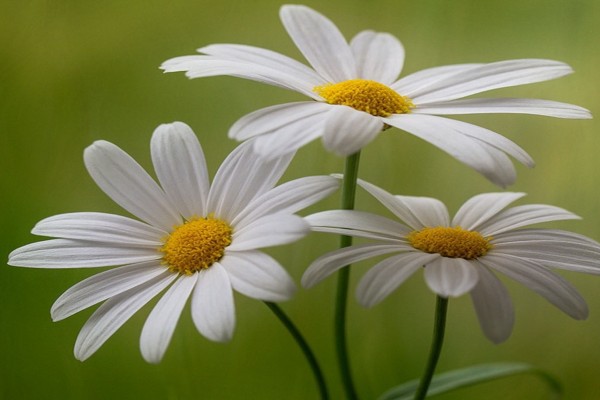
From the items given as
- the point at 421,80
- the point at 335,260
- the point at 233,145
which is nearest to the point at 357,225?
the point at 335,260

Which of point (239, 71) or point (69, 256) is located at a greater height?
point (239, 71)

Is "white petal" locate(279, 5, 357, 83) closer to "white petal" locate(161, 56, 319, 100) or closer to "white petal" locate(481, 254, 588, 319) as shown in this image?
"white petal" locate(161, 56, 319, 100)

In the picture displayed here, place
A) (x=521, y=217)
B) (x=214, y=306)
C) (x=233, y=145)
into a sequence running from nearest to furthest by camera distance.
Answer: (x=214, y=306)
(x=521, y=217)
(x=233, y=145)

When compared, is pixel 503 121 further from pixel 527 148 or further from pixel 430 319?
pixel 430 319

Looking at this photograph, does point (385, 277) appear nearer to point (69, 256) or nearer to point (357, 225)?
point (357, 225)

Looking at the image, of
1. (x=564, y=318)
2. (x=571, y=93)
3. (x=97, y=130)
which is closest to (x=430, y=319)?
(x=564, y=318)

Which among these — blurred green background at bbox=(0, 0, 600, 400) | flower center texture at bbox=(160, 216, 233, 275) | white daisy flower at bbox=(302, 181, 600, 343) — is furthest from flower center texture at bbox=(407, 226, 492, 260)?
blurred green background at bbox=(0, 0, 600, 400)

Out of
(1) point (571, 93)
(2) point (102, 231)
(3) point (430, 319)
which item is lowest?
(3) point (430, 319)
